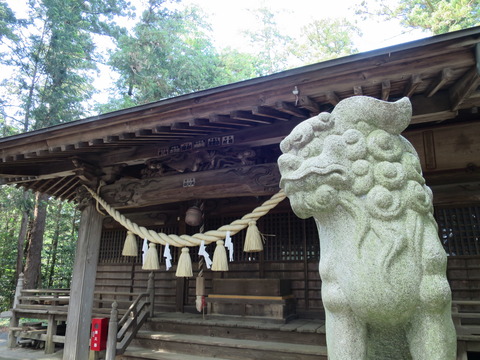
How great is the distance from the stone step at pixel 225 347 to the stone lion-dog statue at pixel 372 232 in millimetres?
2951

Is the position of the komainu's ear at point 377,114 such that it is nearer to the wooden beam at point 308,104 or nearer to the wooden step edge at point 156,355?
the wooden beam at point 308,104

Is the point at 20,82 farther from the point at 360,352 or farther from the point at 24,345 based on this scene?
the point at 360,352

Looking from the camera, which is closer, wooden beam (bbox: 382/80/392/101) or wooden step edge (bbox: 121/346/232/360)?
wooden beam (bbox: 382/80/392/101)

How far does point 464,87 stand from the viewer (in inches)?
105

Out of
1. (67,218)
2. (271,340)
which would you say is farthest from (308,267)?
(67,218)

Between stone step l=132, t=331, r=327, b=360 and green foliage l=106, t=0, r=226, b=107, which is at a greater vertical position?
green foliage l=106, t=0, r=226, b=107

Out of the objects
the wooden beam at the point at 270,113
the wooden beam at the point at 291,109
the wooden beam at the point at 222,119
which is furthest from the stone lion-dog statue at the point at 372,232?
→ the wooden beam at the point at 222,119

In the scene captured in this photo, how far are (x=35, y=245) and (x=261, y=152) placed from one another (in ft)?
37.3

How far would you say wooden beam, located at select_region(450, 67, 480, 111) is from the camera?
2.50 metres

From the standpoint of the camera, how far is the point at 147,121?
3.83 meters

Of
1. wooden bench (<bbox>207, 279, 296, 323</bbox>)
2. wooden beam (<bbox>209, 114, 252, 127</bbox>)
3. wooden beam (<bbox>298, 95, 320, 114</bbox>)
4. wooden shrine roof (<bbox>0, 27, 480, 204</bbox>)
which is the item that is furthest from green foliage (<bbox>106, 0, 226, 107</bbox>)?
wooden beam (<bbox>298, 95, 320, 114</bbox>)

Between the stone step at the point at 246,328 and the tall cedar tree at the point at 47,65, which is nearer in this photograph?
the stone step at the point at 246,328

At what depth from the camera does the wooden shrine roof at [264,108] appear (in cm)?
256

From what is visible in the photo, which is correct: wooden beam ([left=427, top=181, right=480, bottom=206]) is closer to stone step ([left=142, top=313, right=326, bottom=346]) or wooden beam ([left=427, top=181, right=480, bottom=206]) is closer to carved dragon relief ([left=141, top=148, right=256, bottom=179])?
stone step ([left=142, top=313, right=326, bottom=346])
